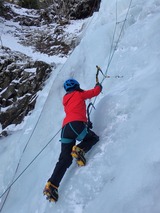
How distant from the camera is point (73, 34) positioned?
11797mm

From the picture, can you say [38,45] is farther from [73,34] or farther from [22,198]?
[22,198]

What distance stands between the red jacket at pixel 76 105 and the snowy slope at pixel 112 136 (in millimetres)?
277

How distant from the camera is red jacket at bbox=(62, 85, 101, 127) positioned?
134 inches

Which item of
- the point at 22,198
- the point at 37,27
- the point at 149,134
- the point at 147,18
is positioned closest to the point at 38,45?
the point at 37,27

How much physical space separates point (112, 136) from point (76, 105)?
0.58m

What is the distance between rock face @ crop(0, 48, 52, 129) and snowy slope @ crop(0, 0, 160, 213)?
A: 67.5 inches

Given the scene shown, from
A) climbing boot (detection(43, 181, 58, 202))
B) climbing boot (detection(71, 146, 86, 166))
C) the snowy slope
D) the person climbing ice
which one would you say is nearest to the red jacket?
the person climbing ice

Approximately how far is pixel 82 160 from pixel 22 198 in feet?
4.71

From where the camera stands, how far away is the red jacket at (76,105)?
340 centimetres

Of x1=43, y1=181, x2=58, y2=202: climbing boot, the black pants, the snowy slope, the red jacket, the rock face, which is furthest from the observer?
the rock face

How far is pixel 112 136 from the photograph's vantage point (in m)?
3.21

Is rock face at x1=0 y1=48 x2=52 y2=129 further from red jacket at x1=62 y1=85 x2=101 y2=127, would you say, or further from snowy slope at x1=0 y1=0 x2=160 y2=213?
red jacket at x1=62 y1=85 x2=101 y2=127

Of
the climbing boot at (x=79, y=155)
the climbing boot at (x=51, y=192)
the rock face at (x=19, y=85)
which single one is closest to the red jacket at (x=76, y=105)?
the climbing boot at (x=79, y=155)

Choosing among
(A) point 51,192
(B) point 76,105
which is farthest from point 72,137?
(A) point 51,192
